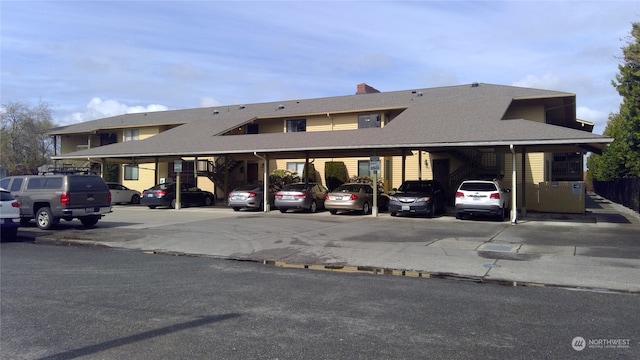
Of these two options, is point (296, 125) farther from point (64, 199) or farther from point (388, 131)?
point (64, 199)

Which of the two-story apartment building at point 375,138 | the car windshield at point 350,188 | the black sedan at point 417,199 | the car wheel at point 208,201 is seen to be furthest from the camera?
the car wheel at point 208,201

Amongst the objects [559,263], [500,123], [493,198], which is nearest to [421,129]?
[500,123]

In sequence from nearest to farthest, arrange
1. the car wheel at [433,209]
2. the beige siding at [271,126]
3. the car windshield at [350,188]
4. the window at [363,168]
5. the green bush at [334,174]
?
1. the car wheel at [433,209]
2. the car windshield at [350,188]
3. the window at [363,168]
4. the green bush at [334,174]
5. the beige siding at [271,126]

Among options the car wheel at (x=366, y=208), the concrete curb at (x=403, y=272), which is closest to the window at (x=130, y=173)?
the car wheel at (x=366, y=208)

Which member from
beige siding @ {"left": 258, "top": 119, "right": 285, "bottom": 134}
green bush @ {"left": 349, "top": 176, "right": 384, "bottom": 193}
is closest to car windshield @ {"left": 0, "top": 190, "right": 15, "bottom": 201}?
green bush @ {"left": 349, "top": 176, "right": 384, "bottom": 193}

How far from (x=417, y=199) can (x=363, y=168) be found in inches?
424

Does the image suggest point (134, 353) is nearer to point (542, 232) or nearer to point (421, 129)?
point (542, 232)

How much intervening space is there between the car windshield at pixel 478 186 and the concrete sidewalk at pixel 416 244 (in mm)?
1237

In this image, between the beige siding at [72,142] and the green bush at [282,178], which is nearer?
the green bush at [282,178]

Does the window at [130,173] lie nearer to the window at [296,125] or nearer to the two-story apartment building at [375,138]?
the two-story apartment building at [375,138]

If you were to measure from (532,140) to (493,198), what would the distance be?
8.31 ft

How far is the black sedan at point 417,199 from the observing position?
18.9 metres

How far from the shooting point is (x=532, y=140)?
53.0 feet

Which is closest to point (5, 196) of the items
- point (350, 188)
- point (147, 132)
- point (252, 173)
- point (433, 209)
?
point (350, 188)
